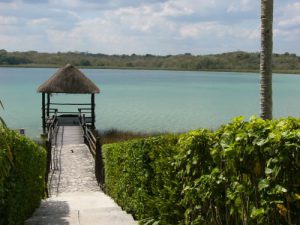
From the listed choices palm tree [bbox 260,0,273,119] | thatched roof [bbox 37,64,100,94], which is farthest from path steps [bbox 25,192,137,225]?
thatched roof [bbox 37,64,100,94]

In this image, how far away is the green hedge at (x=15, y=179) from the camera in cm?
482

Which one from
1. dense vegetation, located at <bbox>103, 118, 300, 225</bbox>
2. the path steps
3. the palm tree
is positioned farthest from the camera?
the palm tree

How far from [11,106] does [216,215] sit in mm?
51727

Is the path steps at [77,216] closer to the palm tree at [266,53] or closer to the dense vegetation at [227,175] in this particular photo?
the dense vegetation at [227,175]

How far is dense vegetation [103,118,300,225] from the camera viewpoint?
3191 mm

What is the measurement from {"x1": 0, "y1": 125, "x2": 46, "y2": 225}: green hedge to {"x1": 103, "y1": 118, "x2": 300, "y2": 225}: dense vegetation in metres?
1.48

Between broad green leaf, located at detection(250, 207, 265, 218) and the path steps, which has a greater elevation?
broad green leaf, located at detection(250, 207, 265, 218)

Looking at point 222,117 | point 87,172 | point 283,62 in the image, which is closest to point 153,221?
point 87,172

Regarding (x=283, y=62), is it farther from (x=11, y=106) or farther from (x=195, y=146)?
(x=195, y=146)

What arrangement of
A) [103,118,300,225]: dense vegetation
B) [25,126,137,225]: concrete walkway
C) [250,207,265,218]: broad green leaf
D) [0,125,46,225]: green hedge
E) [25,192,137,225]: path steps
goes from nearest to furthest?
[103,118,300,225]: dense vegetation < [250,207,265,218]: broad green leaf < [0,125,46,225]: green hedge < [25,192,137,225]: path steps < [25,126,137,225]: concrete walkway

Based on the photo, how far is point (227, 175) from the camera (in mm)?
3854

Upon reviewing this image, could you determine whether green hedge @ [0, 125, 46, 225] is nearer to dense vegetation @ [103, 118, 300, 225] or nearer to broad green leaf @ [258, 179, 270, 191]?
dense vegetation @ [103, 118, 300, 225]

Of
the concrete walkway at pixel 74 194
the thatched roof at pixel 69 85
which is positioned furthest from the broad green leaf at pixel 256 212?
the thatched roof at pixel 69 85

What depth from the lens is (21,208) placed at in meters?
6.19
